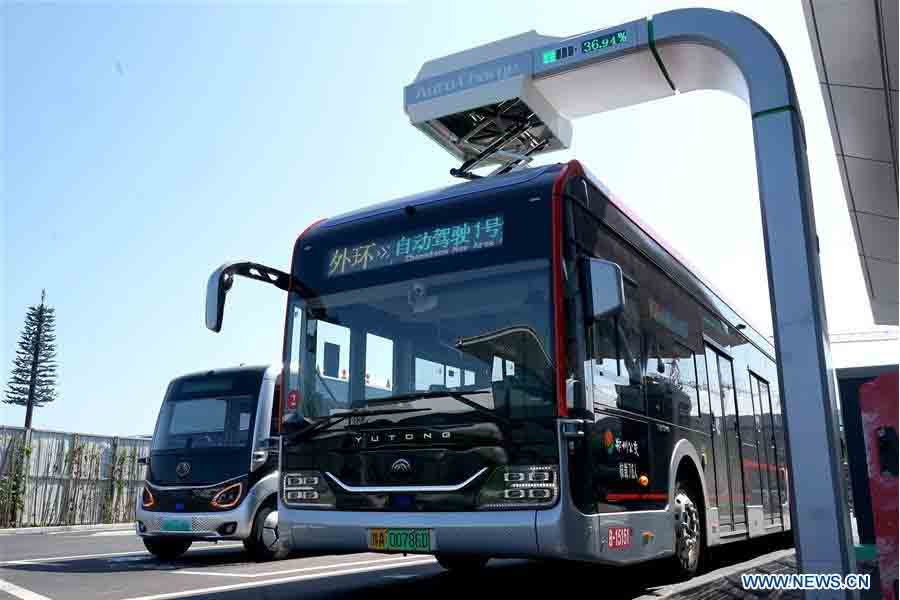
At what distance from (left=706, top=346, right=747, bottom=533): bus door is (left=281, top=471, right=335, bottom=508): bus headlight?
4169mm

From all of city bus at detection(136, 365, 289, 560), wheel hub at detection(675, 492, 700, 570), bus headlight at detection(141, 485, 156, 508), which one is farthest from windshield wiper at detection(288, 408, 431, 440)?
bus headlight at detection(141, 485, 156, 508)

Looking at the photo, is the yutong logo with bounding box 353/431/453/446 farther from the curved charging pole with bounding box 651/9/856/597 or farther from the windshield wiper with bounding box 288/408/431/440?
the curved charging pole with bounding box 651/9/856/597

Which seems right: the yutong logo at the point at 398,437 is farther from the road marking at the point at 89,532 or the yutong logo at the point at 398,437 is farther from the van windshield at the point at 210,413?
the road marking at the point at 89,532

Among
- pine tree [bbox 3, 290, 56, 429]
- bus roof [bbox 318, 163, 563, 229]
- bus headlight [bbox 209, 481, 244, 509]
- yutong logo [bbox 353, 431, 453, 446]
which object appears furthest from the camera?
pine tree [bbox 3, 290, 56, 429]

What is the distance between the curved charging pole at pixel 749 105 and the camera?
4.41 metres

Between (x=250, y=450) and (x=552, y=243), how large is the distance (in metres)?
6.11

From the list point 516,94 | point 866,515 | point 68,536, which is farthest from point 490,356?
point 68,536

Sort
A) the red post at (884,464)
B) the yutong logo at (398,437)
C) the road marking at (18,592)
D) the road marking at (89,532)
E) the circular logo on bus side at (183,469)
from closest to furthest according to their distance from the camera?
the red post at (884,464) → the yutong logo at (398,437) → the road marking at (18,592) → the circular logo on bus side at (183,469) → the road marking at (89,532)

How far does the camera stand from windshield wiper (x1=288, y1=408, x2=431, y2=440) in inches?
227

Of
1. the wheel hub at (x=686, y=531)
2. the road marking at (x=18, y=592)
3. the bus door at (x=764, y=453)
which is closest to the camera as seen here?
the road marking at (x=18, y=592)

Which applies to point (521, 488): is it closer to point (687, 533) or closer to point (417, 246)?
point (417, 246)

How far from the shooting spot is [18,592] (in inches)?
263

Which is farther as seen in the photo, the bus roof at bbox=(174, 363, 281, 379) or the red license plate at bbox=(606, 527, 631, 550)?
the bus roof at bbox=(174, 363, 281, 379)

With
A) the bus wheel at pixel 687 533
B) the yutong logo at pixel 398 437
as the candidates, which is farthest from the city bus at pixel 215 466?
the bus wheel at pixel 687 533
